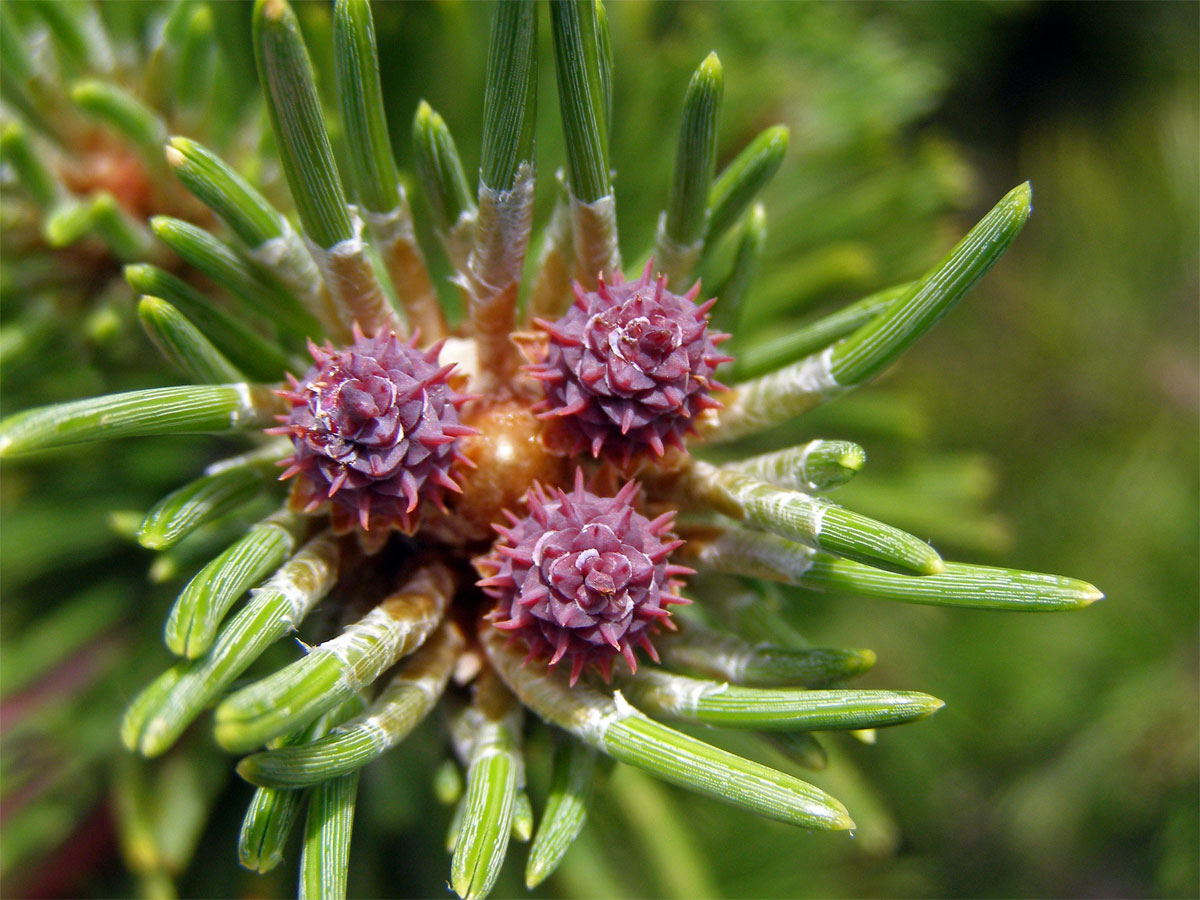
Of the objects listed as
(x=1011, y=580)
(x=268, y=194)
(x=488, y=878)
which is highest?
(x=268, y=194)

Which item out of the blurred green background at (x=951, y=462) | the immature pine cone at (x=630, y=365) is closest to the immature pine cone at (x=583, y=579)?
the immature pine cone at (x=630, y=365)

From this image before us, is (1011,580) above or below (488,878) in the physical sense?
above

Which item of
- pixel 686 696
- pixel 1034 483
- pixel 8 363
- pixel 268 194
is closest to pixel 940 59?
pixel 1034 483

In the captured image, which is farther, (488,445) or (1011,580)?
(488,445)

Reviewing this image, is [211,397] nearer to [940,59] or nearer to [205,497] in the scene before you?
[205,497]

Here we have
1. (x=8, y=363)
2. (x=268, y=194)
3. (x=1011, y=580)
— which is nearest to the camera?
(x=1011, y=580)

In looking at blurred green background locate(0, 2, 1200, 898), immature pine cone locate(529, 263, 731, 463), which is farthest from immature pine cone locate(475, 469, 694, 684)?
blurred green background locate(0, 2, 1200, 898)

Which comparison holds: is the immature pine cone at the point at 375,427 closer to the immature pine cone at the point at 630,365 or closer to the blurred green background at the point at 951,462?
the immature pine cone at the point at 630,365

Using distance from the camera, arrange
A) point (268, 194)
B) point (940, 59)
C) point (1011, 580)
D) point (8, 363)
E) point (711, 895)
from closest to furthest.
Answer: point (1011, 580) → point (8, 363) → point (268, 194) → point (711, 895) → point (940, 59)
